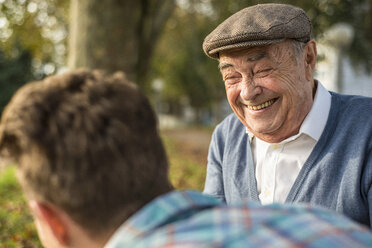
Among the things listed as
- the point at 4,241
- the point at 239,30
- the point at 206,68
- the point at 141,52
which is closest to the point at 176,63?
the point at 206,68

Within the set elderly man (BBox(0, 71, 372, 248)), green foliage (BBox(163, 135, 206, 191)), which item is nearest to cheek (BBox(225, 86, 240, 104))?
elderly man (BBox(0, 71, 372, 248))

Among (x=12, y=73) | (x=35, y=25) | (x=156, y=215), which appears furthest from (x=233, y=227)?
(x=12, y=73)

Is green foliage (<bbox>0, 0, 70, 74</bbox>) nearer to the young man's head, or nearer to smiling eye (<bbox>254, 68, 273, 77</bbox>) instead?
smiling eye (<bbox>254, 68, 273, 77</bbox>)

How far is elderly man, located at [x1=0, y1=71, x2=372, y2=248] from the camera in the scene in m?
0.99

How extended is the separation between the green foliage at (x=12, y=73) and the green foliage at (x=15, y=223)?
74.0 ft

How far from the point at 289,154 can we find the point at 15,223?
14.0ft

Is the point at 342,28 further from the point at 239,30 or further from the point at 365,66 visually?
the point at 239,30

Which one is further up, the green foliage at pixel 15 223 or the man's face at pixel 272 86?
the man's face at pixel 272 86

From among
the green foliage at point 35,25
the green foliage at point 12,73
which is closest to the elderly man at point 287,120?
the green foliage at point 35,25

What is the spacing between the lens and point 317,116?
226 cm

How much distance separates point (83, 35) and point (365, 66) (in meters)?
8.58

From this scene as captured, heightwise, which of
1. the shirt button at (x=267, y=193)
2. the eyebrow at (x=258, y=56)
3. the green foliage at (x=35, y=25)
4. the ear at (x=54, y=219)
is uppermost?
the green foliage at (x=35, y=25)

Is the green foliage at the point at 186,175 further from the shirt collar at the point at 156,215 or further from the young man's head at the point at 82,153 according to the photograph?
the shirt collar at the point at 156,215

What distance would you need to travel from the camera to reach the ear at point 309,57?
234cm
